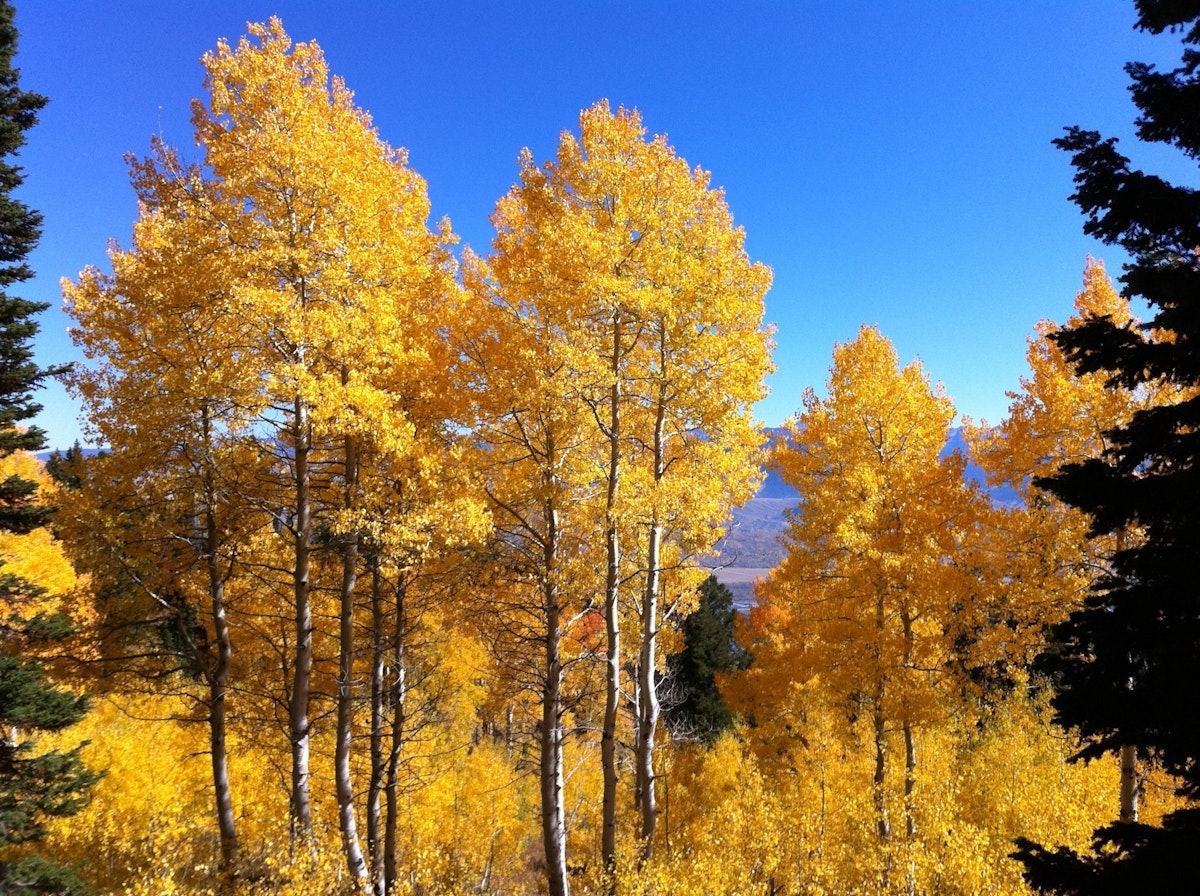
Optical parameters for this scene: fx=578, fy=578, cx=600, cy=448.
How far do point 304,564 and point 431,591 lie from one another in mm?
3073

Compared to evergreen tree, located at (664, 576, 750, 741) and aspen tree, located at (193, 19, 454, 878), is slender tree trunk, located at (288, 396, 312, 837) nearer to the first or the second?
aspen tree, located at (193, 19, 454, 878)

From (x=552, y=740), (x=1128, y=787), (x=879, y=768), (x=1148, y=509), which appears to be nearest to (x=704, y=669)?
(x=879, y=768)

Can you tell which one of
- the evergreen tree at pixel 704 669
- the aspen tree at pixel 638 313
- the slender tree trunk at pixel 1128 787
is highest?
the aspen tree at pixel 638 313

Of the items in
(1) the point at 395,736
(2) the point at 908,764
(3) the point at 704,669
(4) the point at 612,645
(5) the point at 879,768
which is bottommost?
(3) the point at 704,669

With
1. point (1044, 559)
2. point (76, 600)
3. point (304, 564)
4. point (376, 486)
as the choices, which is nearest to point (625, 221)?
point (376, 486)

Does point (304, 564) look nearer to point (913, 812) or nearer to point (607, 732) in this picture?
point (607, 732)

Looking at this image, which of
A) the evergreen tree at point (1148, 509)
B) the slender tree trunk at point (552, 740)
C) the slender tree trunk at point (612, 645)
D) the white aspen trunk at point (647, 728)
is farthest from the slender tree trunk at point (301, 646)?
the evergreen tree at point (1148, 509)

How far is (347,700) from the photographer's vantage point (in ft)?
27.9

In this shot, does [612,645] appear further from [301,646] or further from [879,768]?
[879,768]

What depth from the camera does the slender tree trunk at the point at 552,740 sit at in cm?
838

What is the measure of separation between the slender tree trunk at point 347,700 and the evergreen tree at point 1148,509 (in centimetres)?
817

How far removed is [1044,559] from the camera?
32.9ft

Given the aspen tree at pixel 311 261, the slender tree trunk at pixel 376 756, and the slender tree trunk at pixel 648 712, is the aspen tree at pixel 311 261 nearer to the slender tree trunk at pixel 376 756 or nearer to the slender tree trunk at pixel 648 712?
the slender tree trunk at pixel 376 756

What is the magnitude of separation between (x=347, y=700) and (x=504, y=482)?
3.92 meters
